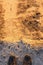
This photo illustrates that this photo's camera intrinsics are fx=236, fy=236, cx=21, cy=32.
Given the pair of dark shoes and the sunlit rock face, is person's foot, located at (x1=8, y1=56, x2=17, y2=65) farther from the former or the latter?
the sunlit rock face

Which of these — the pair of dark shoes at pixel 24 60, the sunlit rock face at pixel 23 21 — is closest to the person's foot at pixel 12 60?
the pair of dark shoes at pixel 24 60

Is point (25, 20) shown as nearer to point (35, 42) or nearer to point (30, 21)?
point (30, 21)

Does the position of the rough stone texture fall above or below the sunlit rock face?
below

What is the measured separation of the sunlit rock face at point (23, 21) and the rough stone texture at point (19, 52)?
30 mm

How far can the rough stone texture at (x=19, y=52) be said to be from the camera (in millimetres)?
1378

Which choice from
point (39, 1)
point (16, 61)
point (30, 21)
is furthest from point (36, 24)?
point (16, 61)

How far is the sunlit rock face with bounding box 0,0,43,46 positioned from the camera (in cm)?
140

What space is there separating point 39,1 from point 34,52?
12.2 inches

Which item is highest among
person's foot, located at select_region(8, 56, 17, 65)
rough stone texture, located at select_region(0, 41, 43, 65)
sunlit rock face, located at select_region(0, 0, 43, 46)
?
sunlit rock face, located at select_region(0, 0, 43, 46)

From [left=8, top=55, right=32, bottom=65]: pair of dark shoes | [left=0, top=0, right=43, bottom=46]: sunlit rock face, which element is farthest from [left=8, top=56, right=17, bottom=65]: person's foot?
[left=0, top=0, right=43, bottom=46]: sunlit rock face

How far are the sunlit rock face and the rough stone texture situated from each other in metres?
0.03

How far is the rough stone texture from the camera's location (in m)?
1.38

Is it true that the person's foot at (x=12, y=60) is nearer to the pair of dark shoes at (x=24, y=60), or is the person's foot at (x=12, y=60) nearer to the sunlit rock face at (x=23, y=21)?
the pair of dark shoes at (x=24, y=60)

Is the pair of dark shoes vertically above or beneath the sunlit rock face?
beneath
